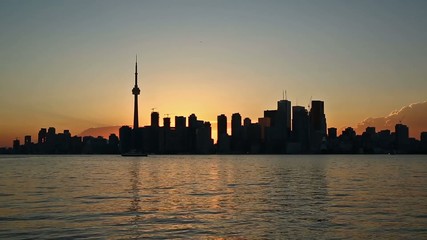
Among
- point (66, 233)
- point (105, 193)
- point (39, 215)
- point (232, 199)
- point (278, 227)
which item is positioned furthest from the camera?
point (105, 193)

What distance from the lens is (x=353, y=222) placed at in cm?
4375

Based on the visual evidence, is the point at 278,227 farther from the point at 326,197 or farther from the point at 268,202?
the point at 326,197

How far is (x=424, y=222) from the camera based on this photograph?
43594mm

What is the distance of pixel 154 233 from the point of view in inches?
1487

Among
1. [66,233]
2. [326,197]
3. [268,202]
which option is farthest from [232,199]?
[66,233]

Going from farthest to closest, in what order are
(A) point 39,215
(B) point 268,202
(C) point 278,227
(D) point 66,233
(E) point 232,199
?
(E) point 232,199, (B) point 268,202, (A) point 39,215, (C) point 278,227, (D) point 66,233

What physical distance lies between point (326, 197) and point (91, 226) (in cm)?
3633

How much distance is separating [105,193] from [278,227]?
38.5m

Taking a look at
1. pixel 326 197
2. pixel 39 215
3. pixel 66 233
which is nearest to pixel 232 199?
pixel 326 197

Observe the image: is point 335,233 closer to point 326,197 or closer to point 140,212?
point 140,212

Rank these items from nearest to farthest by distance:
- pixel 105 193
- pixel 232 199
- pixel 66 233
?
pixel 66 233, pixel 232 199, pixel 105 193

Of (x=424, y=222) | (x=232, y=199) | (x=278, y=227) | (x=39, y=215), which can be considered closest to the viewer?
(x=278, y=227)

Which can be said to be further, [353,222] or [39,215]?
[39,215]

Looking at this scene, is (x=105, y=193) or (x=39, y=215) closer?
(x=39, y=215)
